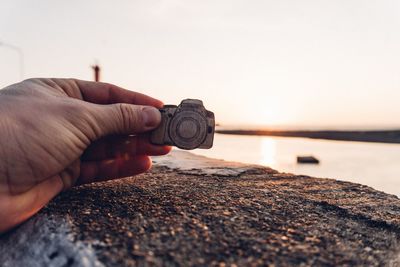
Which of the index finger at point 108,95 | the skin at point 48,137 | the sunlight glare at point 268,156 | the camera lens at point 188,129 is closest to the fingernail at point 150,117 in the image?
the skin at point 48,137

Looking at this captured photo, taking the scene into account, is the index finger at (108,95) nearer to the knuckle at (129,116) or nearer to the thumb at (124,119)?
the thumb at (124,119)

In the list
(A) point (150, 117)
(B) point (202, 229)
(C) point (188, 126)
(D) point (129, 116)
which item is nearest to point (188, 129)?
(C) point (188, 126)

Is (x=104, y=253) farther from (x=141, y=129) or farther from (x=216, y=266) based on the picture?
(x=141, y=129)

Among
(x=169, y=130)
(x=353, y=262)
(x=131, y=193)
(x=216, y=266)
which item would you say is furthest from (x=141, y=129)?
(x=353, y=262)

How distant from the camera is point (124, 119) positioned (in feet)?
6.43

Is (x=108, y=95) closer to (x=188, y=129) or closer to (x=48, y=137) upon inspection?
(x=188, y=129)

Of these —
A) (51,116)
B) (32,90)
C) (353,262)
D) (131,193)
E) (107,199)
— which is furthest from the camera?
(131,193)

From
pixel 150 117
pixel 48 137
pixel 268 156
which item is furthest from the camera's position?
pixel 268 156

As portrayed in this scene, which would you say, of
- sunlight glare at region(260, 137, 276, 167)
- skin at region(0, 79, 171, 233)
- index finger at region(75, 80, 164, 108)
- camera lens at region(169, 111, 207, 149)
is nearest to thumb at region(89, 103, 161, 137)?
skin at region(0, 79, 171, 233)

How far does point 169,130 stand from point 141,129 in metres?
0.19

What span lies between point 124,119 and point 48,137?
0.45m

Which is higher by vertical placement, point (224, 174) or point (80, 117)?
point (80, 117)

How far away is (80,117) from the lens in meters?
1.74

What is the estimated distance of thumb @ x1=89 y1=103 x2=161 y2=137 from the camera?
1.86 m
